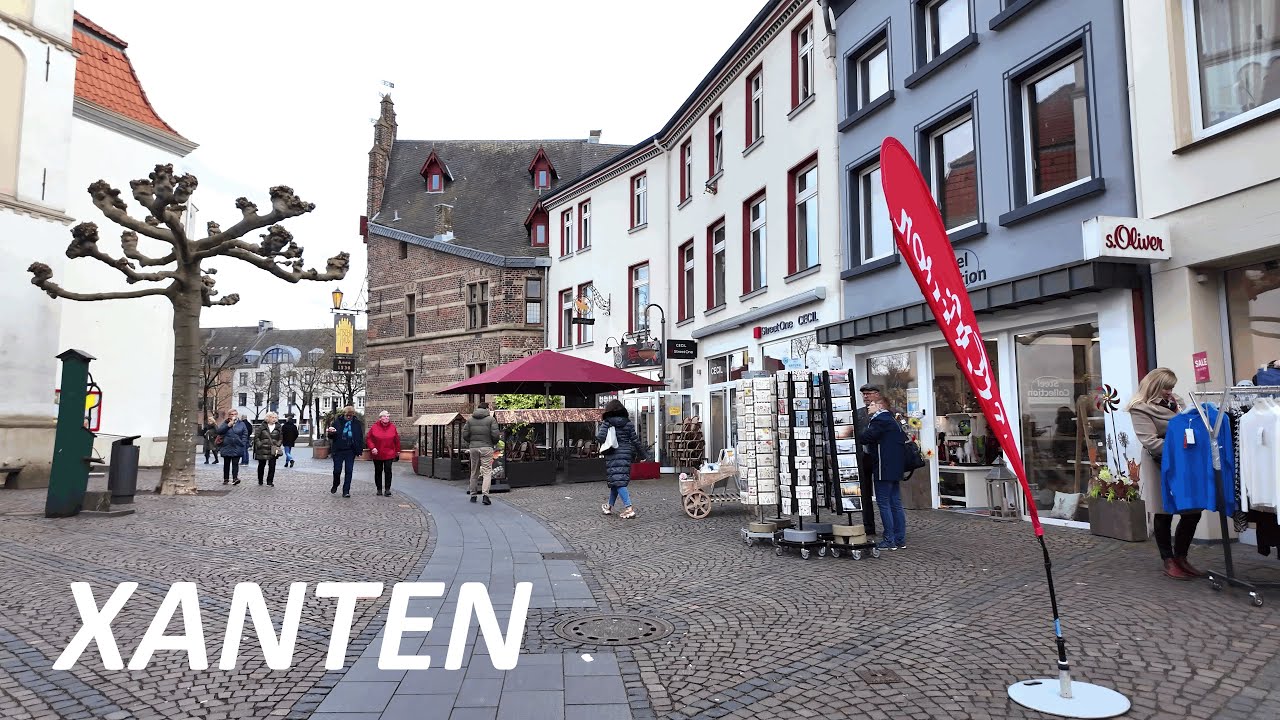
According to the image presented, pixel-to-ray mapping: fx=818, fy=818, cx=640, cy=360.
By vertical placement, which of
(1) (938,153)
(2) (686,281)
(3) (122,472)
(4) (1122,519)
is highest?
(1) (938,153)

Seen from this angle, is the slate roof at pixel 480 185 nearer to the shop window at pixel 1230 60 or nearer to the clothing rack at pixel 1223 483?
the shop window at pixel 1230 60

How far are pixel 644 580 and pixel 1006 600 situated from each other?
9.45 ft

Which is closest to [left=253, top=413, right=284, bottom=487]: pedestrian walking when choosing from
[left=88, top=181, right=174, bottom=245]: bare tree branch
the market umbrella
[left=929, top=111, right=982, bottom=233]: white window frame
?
the market umbrella

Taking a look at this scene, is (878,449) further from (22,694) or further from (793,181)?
(793,181)

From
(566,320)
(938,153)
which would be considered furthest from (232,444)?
(938,153)

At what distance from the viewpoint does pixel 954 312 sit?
4.12 m

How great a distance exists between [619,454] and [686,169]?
496 inches

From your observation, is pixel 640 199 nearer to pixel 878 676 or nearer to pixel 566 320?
pixel 566 320

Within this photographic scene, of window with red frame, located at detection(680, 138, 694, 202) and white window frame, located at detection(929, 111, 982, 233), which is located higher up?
window with red frame, located at detection(680, 138, 694, 202)

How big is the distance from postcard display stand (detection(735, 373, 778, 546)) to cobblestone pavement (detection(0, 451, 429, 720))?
3.46m

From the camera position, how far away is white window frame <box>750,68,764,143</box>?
18.1 metres

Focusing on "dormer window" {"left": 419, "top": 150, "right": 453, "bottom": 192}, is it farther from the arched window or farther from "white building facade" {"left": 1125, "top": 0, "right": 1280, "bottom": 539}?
"white building facade" {"left": 1125, "top": 0, "right": 1280, "bottom": 539}

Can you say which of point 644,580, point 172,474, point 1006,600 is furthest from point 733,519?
point 172,474

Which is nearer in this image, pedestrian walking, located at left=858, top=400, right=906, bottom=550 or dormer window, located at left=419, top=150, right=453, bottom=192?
pedestrian walking, located at left=858, top=400, right=906, bottom=550
